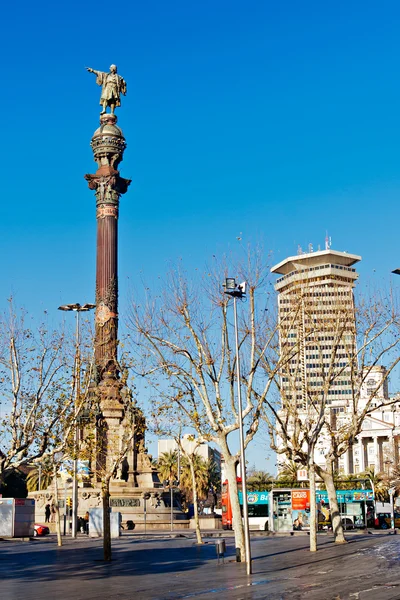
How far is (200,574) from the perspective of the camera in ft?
72.7

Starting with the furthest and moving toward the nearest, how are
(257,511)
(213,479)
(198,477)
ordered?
(213,479) → (198,477) → (257,511)

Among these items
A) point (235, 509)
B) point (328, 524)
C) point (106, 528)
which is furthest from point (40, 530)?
point (235, 509)

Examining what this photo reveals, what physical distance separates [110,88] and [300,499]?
37.6 meters

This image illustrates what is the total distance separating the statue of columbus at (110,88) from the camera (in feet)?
214

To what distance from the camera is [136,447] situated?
5681cm

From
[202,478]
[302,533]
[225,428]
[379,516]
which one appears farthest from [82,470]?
[202,478]

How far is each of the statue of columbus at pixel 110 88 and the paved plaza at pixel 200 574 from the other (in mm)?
42399

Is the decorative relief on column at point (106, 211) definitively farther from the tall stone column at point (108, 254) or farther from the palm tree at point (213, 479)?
the palm tree at point (213, 479)

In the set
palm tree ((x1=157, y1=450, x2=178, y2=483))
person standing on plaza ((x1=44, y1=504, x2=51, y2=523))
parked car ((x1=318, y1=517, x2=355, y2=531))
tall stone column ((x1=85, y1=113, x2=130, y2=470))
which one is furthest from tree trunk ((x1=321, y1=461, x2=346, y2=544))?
palm tree ((x1=157, y1=450, x2=178, y2=483))

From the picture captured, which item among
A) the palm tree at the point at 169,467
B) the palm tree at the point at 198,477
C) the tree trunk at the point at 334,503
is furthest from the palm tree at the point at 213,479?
the tree trunk at the point at 334,503

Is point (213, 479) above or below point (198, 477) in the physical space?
below

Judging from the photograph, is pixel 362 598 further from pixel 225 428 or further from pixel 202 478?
pixel 202 478

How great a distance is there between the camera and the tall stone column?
5556cm

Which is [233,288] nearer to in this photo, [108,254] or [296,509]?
[296,509]
